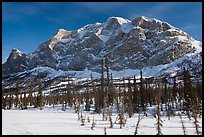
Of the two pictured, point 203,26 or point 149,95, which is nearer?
point 203,26

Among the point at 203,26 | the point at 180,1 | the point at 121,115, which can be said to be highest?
the point at 180,1

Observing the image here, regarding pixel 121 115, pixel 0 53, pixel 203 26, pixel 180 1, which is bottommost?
pixel 121 115

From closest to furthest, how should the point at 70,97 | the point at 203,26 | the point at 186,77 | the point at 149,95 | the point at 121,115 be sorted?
the point at 203,26 → the point at 121,115 → the point at 186,77 → the point at 149,95 → the point at 70,97

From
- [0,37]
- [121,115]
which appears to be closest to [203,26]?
[0,37]

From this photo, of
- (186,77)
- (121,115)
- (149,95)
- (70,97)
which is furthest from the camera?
(70,97)

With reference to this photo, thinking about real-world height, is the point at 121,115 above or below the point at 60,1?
below

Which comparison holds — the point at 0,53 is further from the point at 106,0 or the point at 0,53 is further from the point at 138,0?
the point at 138,0

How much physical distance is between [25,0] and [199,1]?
3.52 m

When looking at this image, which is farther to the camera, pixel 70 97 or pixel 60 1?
pixel 70 97

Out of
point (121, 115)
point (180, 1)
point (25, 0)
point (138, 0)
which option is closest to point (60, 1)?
point (25, 0)

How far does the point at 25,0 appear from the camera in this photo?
640 cm

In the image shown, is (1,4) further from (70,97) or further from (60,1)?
(70,97)

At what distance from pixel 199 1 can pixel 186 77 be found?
175 ft

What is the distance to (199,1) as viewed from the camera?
634 cm
